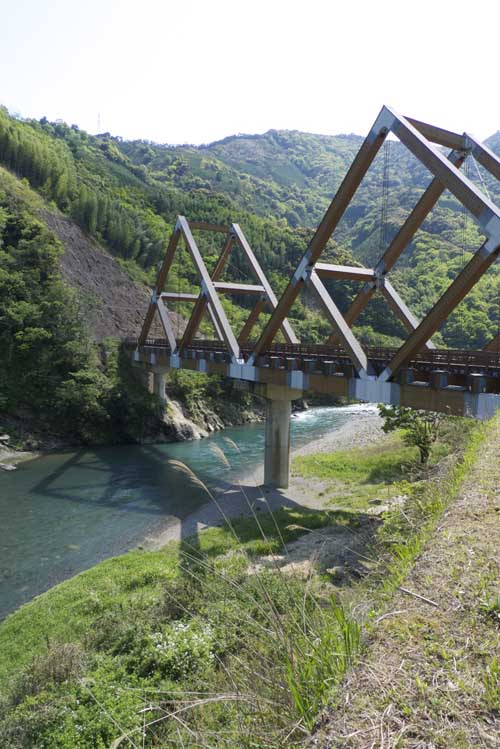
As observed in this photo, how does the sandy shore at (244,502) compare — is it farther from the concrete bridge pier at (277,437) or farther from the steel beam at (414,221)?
the steel beam at (414,221)

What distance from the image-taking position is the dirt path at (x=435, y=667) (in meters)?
2.22

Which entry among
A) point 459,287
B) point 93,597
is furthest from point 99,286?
point 459,287

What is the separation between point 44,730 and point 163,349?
32712 mm

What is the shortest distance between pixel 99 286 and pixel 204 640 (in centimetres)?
4864

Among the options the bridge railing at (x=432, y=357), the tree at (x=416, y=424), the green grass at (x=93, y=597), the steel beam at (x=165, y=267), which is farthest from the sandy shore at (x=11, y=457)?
the tree at (x=416, y=424)

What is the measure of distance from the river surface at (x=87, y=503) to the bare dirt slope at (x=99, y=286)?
17.4 meters

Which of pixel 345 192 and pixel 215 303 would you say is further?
pixel 215 303

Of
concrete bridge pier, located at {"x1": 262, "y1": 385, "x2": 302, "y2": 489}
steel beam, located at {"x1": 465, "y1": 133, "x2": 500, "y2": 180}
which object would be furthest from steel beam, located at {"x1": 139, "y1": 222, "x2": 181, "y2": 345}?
steel beam, located at {"x1": 465, "y1": 133, "x2": 500, "y2": 180}

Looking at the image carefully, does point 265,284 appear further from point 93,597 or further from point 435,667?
point 435,667

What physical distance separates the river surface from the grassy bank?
2.02 m

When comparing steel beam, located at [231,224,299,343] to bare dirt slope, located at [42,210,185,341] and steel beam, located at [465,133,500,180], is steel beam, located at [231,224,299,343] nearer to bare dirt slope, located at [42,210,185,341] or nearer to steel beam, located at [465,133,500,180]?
steel beam, located at [465,133,500,180]

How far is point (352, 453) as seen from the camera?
29.9 meters

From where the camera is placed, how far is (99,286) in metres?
51.8

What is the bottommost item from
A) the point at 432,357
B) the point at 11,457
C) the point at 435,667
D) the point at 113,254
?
the point at 11,457
